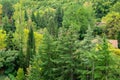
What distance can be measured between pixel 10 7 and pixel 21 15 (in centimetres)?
3730

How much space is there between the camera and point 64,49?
2934cm

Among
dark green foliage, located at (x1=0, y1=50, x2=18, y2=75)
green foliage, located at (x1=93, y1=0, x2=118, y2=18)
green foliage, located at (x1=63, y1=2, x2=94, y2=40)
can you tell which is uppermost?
green foliage, located at (x1=93, y1=0, x2=118, y2=18)

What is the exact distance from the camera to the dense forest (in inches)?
1029

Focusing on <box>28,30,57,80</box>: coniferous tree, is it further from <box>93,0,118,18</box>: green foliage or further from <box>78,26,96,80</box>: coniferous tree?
<box>93,0,118,18</box>: green foliage

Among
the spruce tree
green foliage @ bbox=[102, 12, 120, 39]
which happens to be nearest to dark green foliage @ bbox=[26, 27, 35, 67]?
the spruce tree

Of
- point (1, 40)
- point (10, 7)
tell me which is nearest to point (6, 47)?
point (1, 40)

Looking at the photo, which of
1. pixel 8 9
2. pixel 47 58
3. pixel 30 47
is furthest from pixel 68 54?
pixel 8 9

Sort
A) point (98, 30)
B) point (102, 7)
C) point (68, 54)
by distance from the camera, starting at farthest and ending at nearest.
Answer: point (102, 7) → point (98, 30) → point (68, 54)

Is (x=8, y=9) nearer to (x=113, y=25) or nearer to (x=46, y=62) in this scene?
(x=113, y=25)

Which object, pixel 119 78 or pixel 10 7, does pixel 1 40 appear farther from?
pixel 10 7

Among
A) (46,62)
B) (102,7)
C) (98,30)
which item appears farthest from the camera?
(102,7)

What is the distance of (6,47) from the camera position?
165 feet

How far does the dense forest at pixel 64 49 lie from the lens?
2612 cm

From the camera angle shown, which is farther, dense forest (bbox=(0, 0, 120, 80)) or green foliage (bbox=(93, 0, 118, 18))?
green foliage (bbox=(93, 0, 118, 18))
